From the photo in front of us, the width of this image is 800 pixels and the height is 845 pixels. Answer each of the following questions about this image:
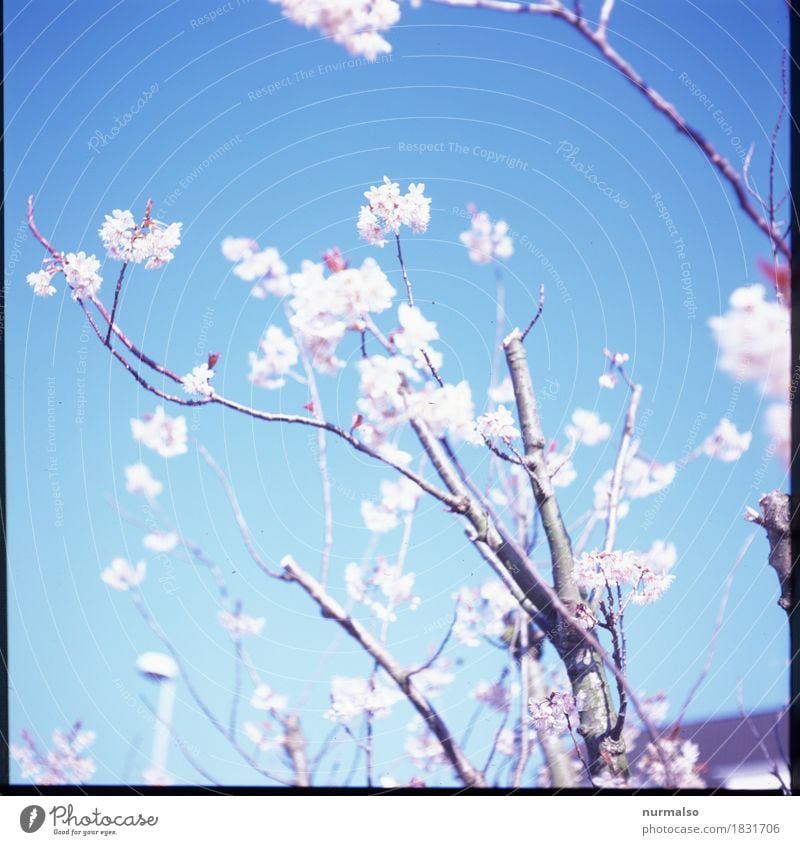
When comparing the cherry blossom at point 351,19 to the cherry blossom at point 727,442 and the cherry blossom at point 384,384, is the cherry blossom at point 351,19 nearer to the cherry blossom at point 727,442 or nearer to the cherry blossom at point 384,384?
the cherry blossom at point 384,384

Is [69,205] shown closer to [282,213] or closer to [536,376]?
[282,213]

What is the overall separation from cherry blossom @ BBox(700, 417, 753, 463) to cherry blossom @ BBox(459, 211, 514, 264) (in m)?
0.37

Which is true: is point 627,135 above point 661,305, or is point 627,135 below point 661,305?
above

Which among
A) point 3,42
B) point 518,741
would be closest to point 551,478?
point 518,741

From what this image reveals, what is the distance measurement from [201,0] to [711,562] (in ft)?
3.23

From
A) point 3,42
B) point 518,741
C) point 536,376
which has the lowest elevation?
point 518,741

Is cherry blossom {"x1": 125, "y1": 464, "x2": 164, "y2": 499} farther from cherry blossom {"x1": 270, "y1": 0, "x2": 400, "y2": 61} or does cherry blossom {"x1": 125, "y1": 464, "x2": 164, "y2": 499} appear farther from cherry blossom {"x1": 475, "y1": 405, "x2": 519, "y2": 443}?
cherry blossom {"x1": 270, "y1": 0, "x2": 400, "y2": 61}

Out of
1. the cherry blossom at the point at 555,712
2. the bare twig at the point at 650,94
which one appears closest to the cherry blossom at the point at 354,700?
the cherry blossom at the point at 555,712

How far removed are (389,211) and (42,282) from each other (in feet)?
1.50

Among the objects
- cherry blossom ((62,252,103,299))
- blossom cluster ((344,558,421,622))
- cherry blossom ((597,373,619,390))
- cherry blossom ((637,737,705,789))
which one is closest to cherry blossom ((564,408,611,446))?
cherry blossom ((597,373,619,390))

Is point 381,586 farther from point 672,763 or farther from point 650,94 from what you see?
point 650,94

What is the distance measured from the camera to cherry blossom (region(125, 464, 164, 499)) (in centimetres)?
111

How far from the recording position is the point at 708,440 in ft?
3.69

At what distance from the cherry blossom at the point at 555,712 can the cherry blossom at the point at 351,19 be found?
86 centimetres
